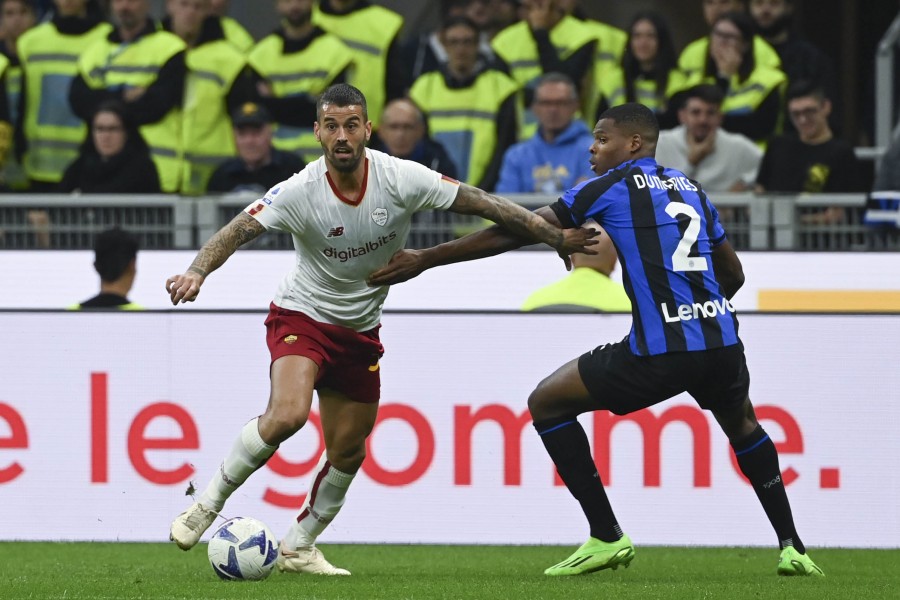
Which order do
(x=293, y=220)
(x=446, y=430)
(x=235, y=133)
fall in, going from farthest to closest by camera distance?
1. (x=235, y=133)
2. (x=446, y=430)
3. (x=293, y=220)

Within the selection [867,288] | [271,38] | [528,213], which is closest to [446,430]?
[528,213]

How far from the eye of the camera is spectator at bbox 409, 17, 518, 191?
1284 centimetres

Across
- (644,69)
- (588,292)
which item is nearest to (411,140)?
(644,69)

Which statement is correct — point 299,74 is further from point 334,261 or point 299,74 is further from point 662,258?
point 662,258

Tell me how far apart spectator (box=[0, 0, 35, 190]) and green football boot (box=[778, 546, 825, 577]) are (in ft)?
25.6

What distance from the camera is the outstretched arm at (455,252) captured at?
24.9 ft

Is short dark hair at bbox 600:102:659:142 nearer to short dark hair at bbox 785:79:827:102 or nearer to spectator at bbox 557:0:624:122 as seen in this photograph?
short dark hair at bbox 785:79:827:102

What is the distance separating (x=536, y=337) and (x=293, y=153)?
12.7 feet

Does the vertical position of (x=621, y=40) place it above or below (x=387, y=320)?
above

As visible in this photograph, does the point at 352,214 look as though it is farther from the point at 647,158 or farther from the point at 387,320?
the point at 387,320

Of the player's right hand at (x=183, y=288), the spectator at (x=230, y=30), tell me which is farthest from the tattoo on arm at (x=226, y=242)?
the spectator at (x=230, y=30)

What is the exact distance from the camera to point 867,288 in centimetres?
1169

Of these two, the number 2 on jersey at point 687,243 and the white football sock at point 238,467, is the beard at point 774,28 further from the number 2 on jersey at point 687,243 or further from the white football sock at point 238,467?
the white football sock at point 238,467

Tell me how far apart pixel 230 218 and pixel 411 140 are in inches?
55.3
